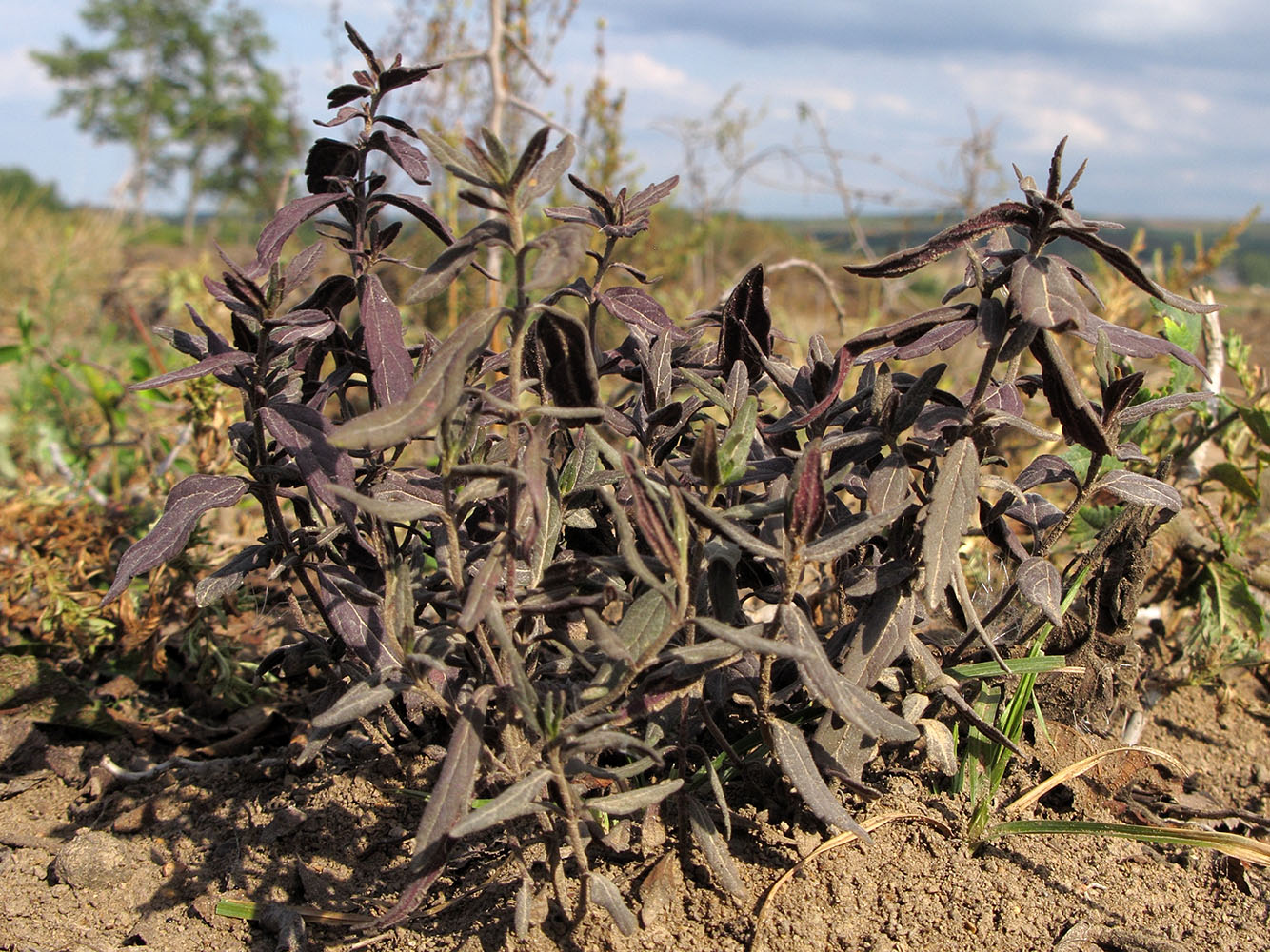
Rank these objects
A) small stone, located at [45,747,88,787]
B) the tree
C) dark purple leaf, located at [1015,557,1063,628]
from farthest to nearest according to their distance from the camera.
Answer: the tree → small stone, located at [45,747,88,787] → dark purple leaf, located at [1015,557,1063,628]

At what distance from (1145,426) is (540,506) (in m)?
1.73

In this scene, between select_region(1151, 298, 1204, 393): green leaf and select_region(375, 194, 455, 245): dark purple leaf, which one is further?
select_region(1151, 298, 1204, 393): green leaf

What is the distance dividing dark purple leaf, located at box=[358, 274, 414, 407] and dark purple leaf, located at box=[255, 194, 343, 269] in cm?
13

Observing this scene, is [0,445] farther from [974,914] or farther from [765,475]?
[974,914]

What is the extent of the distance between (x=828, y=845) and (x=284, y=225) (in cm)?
133

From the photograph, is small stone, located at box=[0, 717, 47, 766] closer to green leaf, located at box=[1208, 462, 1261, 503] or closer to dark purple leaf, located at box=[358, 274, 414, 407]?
dark purple leaf, located at box=[358, 274, 414, 407]

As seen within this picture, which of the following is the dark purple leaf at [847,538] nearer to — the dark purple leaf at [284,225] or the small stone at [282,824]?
the dark purple leaf at [284,225]

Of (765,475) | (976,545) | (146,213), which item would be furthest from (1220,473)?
(146,213)

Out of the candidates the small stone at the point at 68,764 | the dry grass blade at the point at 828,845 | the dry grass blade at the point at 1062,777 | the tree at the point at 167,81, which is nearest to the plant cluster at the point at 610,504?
the dry grass blade at the point at 828,845

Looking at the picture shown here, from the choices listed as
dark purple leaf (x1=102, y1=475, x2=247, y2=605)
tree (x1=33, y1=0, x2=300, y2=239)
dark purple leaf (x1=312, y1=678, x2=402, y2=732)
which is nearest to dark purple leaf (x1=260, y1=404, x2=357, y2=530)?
dark purple leaf (x1=102, y1=475, x2=247, y2=605)

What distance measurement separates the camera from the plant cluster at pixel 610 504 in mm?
1164

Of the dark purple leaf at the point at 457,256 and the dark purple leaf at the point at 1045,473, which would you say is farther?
the dark purple leaf at the point at 1045,473

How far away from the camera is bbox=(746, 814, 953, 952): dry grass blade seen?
4.81 feet

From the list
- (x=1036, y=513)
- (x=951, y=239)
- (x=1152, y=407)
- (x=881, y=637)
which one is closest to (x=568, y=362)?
(x=951, y=239)
